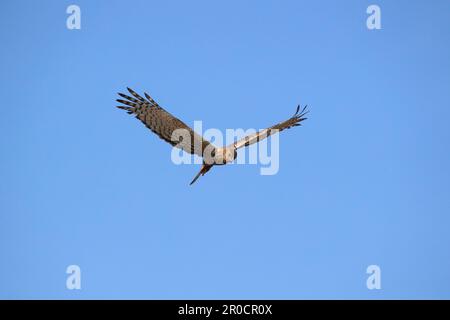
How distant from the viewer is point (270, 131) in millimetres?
12383

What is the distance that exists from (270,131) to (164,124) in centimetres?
244

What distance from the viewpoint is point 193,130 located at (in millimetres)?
10625

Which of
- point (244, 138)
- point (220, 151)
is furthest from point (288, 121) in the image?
point (220, 151)

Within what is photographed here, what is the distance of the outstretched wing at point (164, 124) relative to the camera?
1077 cm

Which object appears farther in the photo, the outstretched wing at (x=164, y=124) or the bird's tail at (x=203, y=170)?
the bird's tail at (x=203, y=170)

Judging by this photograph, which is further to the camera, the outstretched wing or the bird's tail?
the bird's tail

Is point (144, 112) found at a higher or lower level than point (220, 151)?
higher

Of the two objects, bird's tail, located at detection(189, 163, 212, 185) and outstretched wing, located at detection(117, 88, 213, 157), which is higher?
outstretched wing, located at detection(117, 88, 213, 157)

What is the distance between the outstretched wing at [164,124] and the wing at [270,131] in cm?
94

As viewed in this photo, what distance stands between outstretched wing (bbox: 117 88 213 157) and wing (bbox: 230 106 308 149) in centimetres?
94

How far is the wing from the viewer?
11.8 metres
